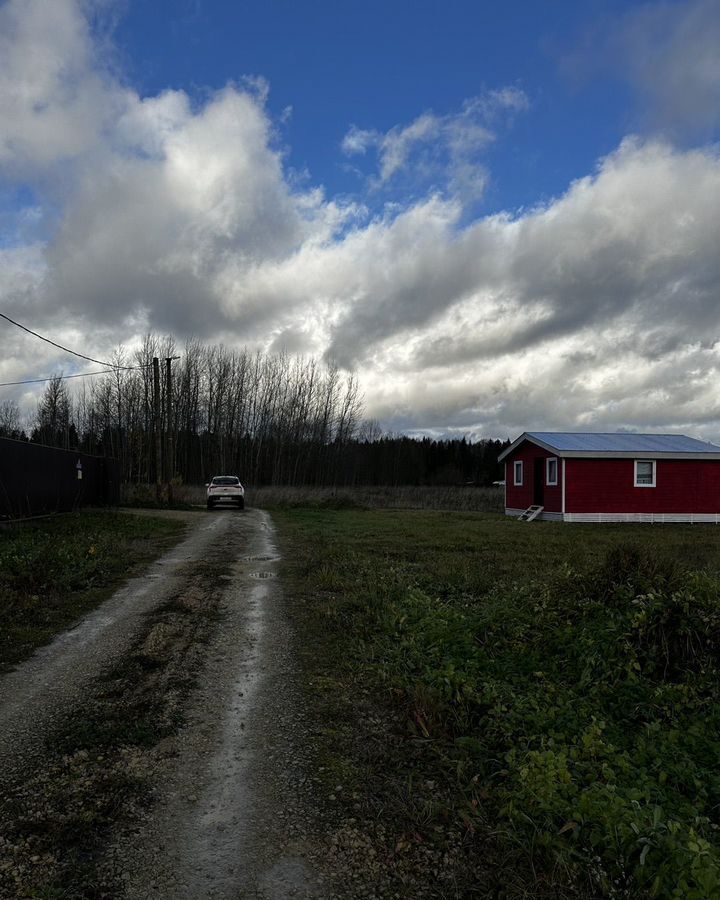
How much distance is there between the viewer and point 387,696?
4742 mm

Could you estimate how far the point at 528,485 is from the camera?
27.2 meters

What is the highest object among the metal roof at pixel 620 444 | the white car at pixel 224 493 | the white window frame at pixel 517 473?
the metal roof at pixel 620 444

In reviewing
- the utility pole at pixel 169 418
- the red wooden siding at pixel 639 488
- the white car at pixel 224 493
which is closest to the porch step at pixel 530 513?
the red wooden siding at pixel 639 488

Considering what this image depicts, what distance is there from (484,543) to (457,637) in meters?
9.13

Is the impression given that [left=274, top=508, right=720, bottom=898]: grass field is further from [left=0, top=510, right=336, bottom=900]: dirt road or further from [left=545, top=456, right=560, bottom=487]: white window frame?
[left=545, top=456, right=560, bottom=487]: white window frame

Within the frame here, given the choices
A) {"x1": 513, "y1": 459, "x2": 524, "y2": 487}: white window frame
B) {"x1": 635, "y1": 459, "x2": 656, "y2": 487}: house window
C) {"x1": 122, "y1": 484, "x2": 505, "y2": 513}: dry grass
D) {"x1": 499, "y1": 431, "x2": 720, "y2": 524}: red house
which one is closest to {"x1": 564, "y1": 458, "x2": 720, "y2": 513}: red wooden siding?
{"x1": 499, "y1": 431, "x2": 720, "y2": 524}: red house

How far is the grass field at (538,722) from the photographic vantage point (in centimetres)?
270

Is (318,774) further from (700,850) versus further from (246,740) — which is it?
(700,850)

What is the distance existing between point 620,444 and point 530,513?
4848 millimetres

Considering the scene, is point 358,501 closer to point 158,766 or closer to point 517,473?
point 517,473

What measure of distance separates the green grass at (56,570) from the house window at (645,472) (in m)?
18.7

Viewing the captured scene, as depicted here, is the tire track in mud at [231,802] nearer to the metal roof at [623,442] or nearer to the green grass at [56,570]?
the green grass at [56,570]

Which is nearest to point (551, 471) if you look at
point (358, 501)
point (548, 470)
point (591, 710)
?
point (548, 470)

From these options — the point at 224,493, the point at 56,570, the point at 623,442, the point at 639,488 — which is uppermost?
the point at 623,442
